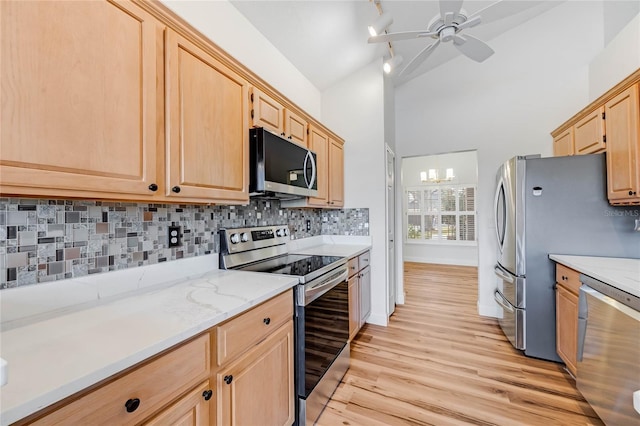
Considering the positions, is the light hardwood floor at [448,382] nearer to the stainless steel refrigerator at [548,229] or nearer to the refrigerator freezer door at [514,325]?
the refrigerator freezer door at [514,325]

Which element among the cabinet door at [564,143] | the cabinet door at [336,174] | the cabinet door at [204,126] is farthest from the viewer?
the cabinet door at [336,174]

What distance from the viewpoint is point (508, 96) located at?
3314mm

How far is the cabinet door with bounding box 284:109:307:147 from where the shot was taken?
212 centimetres

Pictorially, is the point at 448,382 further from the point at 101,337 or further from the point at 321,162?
the point at 101,337

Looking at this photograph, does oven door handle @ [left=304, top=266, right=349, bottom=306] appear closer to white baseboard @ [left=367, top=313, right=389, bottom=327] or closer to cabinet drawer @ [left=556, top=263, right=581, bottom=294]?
white baseboard @ [left=367, top=313, right=389, bottom=327]

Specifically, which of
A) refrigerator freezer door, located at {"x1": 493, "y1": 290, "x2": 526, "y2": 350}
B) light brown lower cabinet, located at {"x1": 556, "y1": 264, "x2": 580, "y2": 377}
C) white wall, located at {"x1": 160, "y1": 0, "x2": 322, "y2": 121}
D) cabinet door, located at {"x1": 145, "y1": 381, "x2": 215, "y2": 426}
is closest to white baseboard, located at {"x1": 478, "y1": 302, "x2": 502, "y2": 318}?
refrigerator freezer door, located at {"x1": 493, "y1": 290, "x2": 526, "y2": 350}

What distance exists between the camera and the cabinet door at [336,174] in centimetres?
295

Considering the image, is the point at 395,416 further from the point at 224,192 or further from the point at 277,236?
the point at 224,192

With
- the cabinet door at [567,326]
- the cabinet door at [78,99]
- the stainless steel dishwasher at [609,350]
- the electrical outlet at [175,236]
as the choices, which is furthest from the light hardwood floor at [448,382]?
the cabinet door at [78,99]

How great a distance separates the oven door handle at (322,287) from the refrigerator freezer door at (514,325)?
166 cm

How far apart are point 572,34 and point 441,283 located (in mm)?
3846

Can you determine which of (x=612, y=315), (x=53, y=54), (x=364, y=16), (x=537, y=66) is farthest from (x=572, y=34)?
(x=53, y=54)

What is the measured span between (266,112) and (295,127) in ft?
1.43

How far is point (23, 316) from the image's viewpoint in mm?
955
